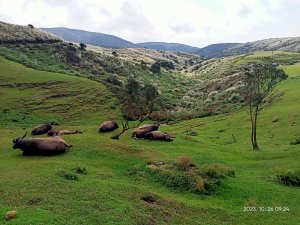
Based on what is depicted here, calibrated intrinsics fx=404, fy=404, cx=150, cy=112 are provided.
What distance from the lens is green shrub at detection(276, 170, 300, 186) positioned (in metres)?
24.0

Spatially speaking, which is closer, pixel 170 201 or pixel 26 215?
pixel 26 215

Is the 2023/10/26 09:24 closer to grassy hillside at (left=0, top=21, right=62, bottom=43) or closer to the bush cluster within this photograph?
the bush cluster

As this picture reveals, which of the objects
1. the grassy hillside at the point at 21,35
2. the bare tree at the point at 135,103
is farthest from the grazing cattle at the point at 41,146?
the grassy hillside at the point at 21,35

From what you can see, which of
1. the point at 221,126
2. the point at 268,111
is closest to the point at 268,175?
the point at 221,126

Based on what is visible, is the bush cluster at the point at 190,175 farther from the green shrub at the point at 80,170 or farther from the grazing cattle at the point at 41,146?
the grazing cattle at the point at 41,146

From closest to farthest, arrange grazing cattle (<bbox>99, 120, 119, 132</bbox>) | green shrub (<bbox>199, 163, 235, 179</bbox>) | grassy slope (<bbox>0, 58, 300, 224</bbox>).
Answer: grassy slope (<bbox>0, 58, 300, 224</bbox>), green shrub (<bbox>199, 163, 235, 179</bbox>), grazing cattle (<bbox>99, 120, 119, 132</bbox>)

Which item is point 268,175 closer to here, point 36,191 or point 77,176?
point 77,176

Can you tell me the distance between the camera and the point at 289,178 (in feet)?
79.4

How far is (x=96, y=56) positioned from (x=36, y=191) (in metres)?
114

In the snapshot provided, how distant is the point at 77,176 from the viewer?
20719 millimetres

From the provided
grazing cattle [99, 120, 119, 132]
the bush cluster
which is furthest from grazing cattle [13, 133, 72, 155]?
grazing cattle [99, 120, 119, 132]

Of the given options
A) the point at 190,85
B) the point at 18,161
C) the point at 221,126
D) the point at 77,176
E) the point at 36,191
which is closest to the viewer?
the point at 36,191

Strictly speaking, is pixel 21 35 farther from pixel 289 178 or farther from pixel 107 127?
pixel 289 178

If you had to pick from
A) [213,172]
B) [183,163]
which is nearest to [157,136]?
[183,163]
